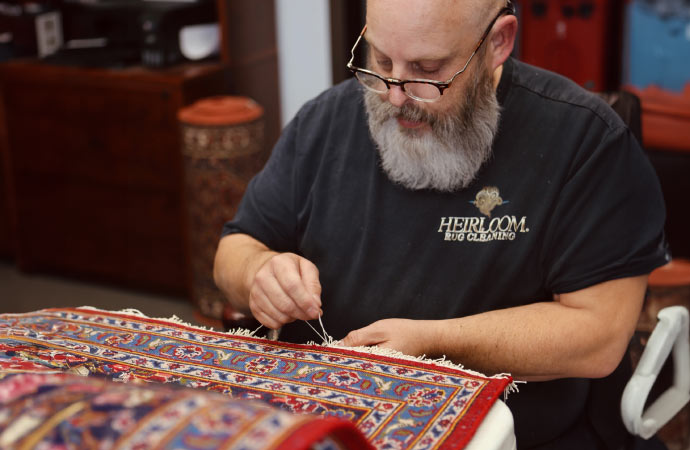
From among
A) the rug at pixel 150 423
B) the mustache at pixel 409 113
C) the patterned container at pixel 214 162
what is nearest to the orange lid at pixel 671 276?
the mustache at pixel 409 113

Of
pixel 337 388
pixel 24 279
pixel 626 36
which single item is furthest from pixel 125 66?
pixel 337 388

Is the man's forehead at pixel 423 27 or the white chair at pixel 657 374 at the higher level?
the man's forehead at pixel 423 27

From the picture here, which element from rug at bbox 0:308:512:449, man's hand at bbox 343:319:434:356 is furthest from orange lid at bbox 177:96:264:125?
man's hand at bbox 343:319:434:356

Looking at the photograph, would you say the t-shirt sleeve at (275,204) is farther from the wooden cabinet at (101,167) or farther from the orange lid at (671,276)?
the wooden cabinet at (101,167)

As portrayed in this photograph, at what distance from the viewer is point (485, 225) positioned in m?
1.68

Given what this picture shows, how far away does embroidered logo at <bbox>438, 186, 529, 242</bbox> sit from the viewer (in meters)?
1.67

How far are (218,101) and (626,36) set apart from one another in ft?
6.62

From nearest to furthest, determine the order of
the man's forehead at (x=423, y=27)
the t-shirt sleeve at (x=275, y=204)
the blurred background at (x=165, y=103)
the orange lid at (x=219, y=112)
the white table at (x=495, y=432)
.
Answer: the white table at (x=495, y=432), the man's forehead at (x=423, y=27), the t-shirt sleeve at (x=275, y=204), the orange lid at (x=219, y=112), the blurred background at (x=165, y=103)

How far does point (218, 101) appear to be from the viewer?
3562 millimetres

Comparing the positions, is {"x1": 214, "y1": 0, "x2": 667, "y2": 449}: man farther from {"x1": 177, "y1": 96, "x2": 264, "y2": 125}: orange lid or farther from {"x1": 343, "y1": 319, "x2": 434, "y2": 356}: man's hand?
{"x1": 177, "y1": 96, "x2": 264, "y2": 125}: orange lid

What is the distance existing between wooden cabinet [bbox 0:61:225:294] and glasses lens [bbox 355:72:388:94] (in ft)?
6.87

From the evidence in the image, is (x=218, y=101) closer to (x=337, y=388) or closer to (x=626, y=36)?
(x=626, y=36)

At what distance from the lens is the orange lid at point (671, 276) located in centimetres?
257

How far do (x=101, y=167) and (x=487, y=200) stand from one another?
270 centimetres
